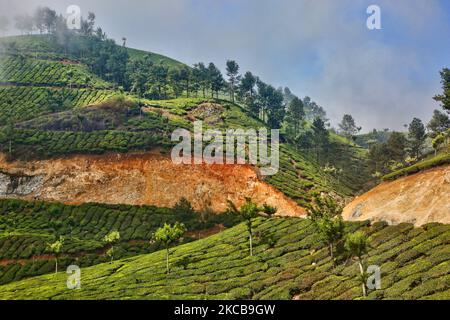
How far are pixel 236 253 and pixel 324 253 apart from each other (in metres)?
11.4

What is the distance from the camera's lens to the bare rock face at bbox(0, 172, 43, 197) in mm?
94375

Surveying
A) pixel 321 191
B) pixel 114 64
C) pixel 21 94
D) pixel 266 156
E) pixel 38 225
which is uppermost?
pixel 114 64

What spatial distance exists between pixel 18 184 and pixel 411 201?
78.3 meters

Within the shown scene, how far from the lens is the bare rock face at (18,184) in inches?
3716

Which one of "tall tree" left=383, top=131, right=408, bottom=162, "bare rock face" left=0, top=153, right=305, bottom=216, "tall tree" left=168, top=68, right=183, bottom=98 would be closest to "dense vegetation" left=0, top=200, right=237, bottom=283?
"bare rock face" left=0, top=153, right=305, bottom=216

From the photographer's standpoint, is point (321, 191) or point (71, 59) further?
point (71, 59)

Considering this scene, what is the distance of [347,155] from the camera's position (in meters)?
149

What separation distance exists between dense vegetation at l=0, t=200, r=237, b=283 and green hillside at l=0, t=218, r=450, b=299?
6778mm

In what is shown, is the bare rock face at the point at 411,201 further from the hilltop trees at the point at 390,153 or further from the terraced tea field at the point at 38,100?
the terraced tea field at the point at 38,100

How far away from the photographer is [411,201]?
180 ft

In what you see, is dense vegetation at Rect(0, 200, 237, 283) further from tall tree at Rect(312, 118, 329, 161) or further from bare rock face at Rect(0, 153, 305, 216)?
tall tree at Rect(312, 118, 329, 161)
